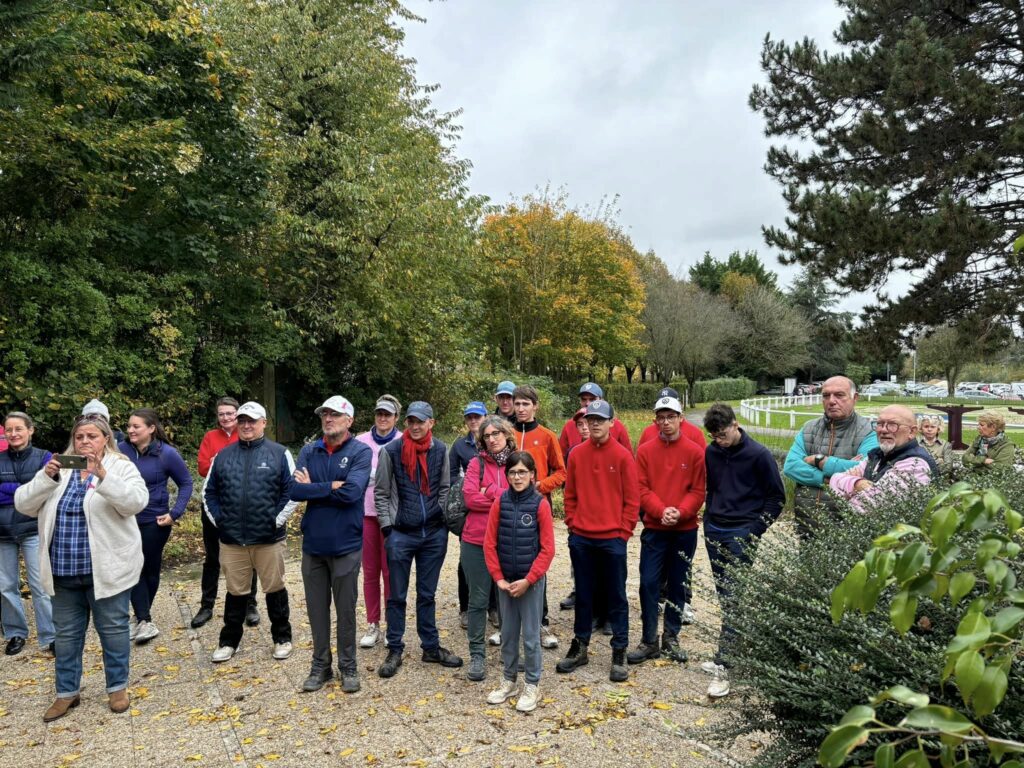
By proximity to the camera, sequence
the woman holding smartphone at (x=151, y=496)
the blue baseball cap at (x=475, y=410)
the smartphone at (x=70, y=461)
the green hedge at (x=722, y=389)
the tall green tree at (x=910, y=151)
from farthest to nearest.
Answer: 1. the green hedge at (x=722, y=389)
2. the tall green tree at (x=910, y=151)
3. the blue baseball cap at (x=475, y=410)
4. the woman holding smartphone at (x=151, y=496)
5. the smartphone at (x=70, y=461)

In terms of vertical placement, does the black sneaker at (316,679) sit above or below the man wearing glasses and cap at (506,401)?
below

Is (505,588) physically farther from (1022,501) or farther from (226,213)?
(226,213)

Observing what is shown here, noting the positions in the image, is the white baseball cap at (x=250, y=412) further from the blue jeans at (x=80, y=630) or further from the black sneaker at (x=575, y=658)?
the black sneaker at (x=575, y=658)

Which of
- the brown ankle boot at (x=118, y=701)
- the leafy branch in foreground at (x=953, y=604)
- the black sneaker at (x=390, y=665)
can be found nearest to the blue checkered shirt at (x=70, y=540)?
the brown ankle boot at (x=118, y=701)

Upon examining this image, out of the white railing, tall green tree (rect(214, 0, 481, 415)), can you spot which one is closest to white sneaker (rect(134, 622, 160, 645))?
tall green tree (rect(214, 0, 481, 415))

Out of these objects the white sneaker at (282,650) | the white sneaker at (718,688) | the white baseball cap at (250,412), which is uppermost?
the white baseball cap at (250,412)

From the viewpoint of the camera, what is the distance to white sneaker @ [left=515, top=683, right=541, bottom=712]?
4.46 m

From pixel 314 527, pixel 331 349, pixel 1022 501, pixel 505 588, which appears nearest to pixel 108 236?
pixel 331 349

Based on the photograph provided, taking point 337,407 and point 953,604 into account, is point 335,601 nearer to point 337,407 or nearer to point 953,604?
point 337,407

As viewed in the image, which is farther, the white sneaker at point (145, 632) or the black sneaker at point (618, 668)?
the white sneaker at point (145, 632)

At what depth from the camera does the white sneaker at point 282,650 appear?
5.42 meters

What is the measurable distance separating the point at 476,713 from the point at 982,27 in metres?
16.7

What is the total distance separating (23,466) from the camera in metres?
5.46

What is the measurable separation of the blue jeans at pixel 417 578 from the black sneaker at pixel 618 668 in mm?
1341
